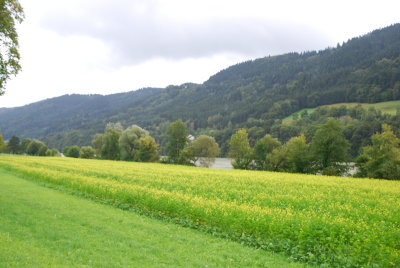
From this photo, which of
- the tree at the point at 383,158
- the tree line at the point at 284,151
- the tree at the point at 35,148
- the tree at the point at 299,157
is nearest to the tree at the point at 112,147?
the tree line at the point at 284,151

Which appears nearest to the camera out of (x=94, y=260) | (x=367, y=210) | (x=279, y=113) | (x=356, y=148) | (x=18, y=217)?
(x=94, y=260)

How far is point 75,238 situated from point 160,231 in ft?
12.6

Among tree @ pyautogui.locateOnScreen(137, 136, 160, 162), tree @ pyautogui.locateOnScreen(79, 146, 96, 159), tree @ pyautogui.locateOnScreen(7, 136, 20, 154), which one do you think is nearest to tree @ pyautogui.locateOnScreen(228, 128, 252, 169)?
tree @ pyautogui.locateOnScreen(137, 136, 160, 162)

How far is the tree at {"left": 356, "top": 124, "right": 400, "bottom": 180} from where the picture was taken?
4644cm

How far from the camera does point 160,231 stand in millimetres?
13977

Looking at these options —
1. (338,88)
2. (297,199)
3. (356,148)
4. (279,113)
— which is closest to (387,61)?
(338,88)

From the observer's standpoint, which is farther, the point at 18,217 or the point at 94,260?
the point at 18,217

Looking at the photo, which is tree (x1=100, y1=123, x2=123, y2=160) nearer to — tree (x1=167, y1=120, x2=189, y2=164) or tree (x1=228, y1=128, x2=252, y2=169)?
tree (x1=167, y1=120, x2=189, y2=164)

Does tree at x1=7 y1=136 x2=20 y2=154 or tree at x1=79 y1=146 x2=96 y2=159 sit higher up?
tree at x1=7 y1=136 x2=20 y2=154

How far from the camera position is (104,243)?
37.0 ft

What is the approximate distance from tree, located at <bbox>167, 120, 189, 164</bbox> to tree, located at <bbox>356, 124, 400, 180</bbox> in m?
42.7

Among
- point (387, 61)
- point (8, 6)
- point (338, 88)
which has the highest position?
point (387, 61)

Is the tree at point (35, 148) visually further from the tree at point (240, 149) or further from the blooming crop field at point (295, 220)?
the blooming crop field at point (295, 220)

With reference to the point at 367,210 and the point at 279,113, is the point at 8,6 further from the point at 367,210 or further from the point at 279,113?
the point at 279,113
